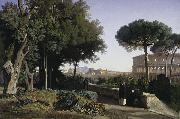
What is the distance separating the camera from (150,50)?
62.3 meters

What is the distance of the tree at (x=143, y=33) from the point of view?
5584 centimetres

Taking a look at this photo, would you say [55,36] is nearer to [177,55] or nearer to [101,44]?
[101,44]

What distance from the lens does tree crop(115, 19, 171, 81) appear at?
55.8m

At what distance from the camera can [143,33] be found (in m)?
56.2

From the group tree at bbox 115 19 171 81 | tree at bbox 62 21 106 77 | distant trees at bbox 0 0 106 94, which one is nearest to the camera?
distant trees at bbox 0 0 106 94

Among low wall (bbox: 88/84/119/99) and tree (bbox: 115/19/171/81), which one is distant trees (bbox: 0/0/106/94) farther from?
tree (bbox: 115/19/171/81)

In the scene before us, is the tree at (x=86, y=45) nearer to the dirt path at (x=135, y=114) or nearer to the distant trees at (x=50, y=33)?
the distant trees at (x=50, y=33)

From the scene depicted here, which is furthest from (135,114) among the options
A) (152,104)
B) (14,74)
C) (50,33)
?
(50,33)

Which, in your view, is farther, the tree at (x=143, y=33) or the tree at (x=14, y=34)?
the tree at (x=143, y=33)

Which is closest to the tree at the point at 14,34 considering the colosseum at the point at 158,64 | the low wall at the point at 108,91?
the low wall at the point at 108,91

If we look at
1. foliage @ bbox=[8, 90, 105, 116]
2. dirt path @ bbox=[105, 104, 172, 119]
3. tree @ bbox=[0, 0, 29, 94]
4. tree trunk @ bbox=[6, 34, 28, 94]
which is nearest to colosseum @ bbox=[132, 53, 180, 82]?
tree @ bbox=[0, 0, 29, 94]

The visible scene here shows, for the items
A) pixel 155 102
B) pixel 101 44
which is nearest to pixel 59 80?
pixel 101 44

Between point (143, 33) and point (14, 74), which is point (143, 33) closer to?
point (143, 33)

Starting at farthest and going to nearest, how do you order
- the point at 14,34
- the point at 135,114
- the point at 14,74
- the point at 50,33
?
1. the point at 50,33
2. the point at 14,34
3. the point at 14,74
4. the point at 135,114
